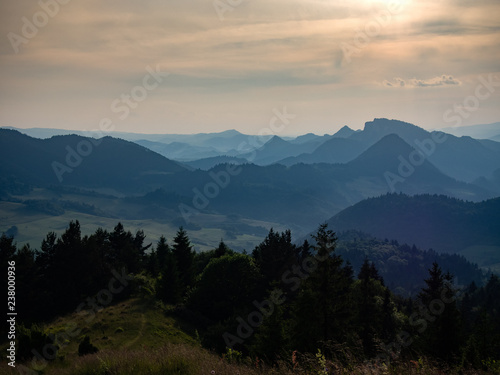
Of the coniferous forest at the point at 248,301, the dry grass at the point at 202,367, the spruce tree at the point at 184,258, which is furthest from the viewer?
the spruce tree at the point at 184,258

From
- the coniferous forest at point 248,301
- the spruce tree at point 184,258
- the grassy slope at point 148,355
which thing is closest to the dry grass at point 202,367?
the grassy slope at point 148,355

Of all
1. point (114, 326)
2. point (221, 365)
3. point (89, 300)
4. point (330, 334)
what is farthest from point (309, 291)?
point (89, 300)

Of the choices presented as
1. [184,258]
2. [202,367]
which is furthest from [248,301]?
[202,367]

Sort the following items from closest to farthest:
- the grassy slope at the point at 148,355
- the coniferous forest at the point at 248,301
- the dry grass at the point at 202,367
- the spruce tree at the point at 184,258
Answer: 1. the dry grass at the point at 202,367
2. the grassy slope at the point at 148,355
3. the coniferous forest at the point at 248,301
4. the spruce tree at the point at 184,258

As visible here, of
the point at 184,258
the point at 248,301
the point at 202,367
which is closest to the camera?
the point at 202,367

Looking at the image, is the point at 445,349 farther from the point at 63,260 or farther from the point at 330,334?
the point at 63,260

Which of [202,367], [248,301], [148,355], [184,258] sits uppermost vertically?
[202,367]

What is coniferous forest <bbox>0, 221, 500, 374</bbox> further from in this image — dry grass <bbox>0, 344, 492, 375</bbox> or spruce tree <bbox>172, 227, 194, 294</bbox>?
dry grass <bbox>0, 344, 492, 375</bbox>

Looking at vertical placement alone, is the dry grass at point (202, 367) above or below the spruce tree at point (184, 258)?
above

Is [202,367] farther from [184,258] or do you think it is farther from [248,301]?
[184,258]

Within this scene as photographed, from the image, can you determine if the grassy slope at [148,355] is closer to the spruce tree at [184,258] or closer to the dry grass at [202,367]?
the dry grass at [202,367]

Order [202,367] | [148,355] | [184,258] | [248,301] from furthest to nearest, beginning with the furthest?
[184,258], [248,301], [148,355], [202,367]

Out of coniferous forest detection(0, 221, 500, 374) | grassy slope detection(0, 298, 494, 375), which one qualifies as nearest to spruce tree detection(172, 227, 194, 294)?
coniferous forest detection(0, 221, 500, 374)

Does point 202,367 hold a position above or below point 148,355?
above
